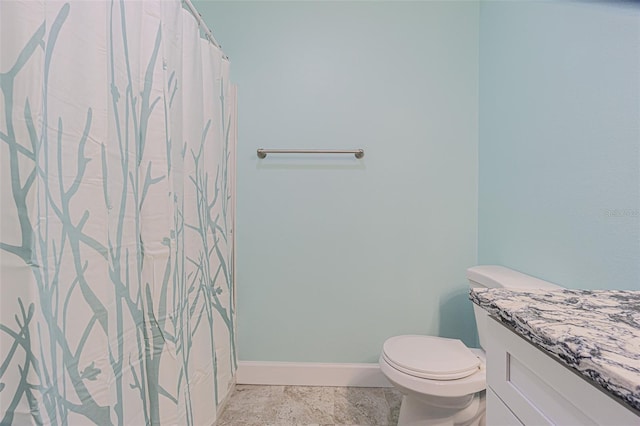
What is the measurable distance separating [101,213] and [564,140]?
1.49 meters

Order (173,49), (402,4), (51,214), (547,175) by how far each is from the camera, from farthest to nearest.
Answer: (402,4), (547,175), (173,49), (51,214)

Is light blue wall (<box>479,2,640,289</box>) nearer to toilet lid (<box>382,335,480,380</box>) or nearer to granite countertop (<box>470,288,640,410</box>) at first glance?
granite countertop (<box>470,288,640,410</box>)

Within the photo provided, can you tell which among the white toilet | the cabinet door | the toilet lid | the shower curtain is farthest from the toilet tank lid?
the shower curtain

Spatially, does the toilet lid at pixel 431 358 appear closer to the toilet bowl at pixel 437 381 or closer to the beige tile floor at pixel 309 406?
the toilet bowl at pixel 437 381

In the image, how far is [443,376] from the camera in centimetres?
110

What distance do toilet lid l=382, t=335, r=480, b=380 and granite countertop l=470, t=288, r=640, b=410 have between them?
1.98 ft

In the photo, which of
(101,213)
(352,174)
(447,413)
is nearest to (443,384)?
(447,413)

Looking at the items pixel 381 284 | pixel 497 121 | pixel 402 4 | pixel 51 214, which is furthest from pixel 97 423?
pixel 402 4

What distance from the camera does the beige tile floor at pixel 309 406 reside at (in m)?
A: 1.44

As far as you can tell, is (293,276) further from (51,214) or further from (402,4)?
(402,4)

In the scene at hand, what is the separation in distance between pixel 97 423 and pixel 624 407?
3.38 ft

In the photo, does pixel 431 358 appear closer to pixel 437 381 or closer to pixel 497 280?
pixel 437 381

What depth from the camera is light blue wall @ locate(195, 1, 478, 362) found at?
1.70 meters

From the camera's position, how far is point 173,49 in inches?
40.5
